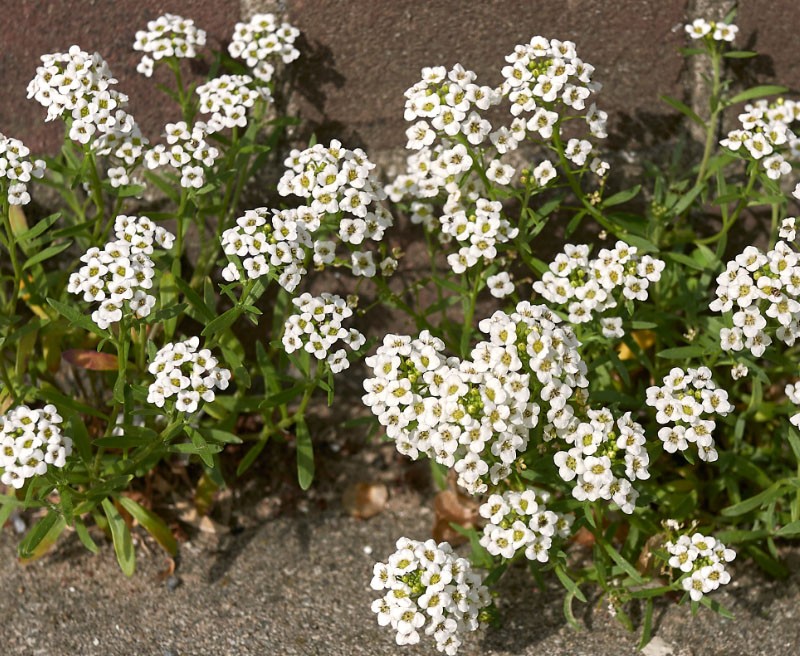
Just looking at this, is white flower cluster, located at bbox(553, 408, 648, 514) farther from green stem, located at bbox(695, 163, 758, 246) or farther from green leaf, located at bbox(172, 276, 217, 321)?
green leaf, located at bbox(172, 276, 217, 321)

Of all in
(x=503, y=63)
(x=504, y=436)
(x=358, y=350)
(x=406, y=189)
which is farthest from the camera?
(x=503, y=63)

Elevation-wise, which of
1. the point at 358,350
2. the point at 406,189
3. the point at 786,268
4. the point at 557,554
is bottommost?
the point at 557,554

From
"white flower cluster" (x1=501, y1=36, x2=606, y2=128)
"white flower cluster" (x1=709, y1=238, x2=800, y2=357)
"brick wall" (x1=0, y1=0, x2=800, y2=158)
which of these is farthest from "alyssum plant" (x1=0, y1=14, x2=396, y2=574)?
"white flower cluster" (x1=709, y1=238, x2=800, y2=357)

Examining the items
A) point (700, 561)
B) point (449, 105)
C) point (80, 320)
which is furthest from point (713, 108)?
point (80, 320)

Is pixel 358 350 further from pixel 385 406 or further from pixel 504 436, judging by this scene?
pixel 504 436

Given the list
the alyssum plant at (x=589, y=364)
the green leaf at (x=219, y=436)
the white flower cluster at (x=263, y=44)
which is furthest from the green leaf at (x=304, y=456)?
the white flower cluster at (x=263, y=44)

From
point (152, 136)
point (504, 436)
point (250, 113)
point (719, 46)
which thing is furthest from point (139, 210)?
point (719, 46)
